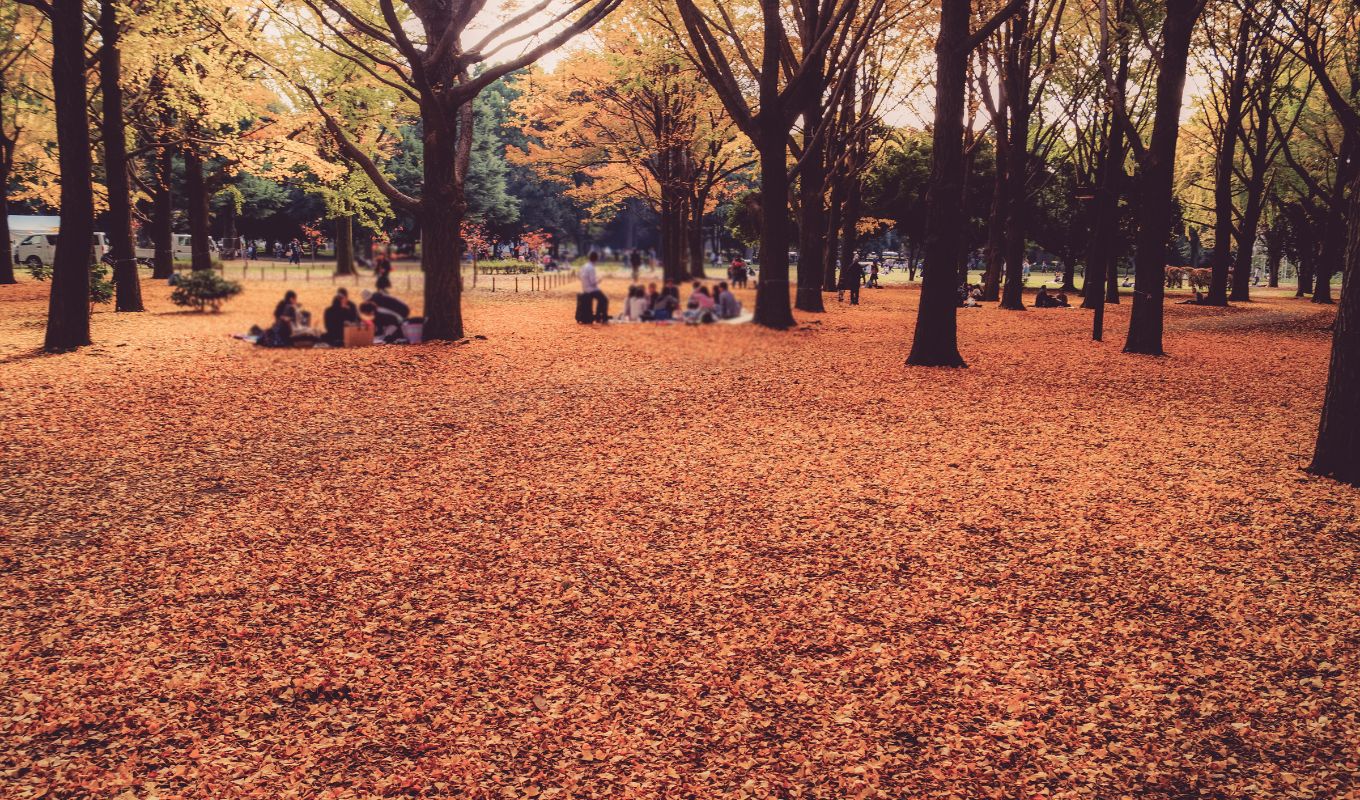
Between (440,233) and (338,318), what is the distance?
8.06 feet

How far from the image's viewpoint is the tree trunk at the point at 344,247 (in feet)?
93.4

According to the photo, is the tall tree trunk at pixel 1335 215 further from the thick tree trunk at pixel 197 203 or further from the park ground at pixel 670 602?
the thick tree trunk at pixel 197 203

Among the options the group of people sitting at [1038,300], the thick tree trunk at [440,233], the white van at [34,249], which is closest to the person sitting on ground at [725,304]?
the thick tree trunk at [440,233]

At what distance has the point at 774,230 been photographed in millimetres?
17312

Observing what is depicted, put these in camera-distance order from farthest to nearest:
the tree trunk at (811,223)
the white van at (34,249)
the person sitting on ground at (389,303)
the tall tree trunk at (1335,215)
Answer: the white van at (34,249) < the tall tree trunk at (1335,215) < the tree trunk at (811,223) < the person sitting on ground at (389,303)

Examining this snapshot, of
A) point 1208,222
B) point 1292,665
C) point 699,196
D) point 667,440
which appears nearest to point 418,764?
point 1292,665

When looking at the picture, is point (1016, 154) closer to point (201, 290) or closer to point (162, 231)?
point (201, 290)

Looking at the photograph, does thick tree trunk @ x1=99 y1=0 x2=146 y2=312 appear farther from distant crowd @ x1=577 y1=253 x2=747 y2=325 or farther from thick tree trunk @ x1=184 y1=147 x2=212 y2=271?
distant crowd @ x1=577 y1=253 x2=747 y2=325

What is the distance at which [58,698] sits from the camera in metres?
3.32

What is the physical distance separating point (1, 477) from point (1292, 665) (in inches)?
345

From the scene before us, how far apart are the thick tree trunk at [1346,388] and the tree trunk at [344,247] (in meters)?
27.8

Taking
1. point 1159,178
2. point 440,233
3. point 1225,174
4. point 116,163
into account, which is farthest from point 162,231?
point 1225,174

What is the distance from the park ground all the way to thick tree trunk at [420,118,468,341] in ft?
19.1

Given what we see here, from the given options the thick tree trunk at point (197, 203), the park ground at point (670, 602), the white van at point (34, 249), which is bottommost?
the park ground at point (670, 602)
